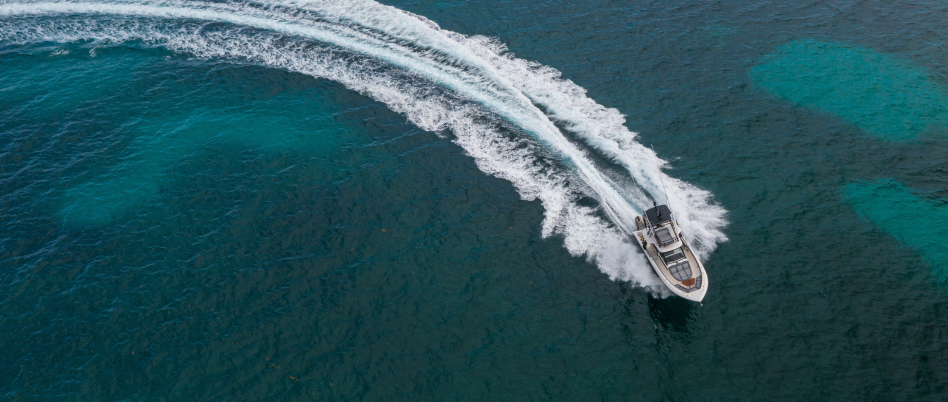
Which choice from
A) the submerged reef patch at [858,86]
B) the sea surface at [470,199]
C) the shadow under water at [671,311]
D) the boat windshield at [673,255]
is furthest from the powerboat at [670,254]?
the submerged reef patch at [858,86]

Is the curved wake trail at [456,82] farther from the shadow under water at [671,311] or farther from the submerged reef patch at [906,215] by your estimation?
the submerged reef patch at [906,215]

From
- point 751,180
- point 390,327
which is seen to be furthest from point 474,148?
point 751,180

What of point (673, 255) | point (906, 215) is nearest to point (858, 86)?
point (906, 215)

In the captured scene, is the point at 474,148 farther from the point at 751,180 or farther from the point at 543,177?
the point at 751,180

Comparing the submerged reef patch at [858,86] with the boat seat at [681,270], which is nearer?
the boat seat at [681,270]

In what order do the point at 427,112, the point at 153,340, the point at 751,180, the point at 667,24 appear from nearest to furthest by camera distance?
the point at 153,340, the point at 751,180, the point at 427,112, the point at 667,24

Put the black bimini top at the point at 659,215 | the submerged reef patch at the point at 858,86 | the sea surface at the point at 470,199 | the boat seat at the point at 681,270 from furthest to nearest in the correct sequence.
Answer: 1. the submerged reef patch at the point at 858,86
2. the black bimini top at the point at 659,215
3. the boat seat at the point at 681,270
4. the sea surface at the point at 470,199

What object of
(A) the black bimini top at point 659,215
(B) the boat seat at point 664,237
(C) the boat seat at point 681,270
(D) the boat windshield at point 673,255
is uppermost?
(A) the black bimini top at point 659,215

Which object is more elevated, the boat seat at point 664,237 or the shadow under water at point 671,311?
the boat seat at point 664,237
